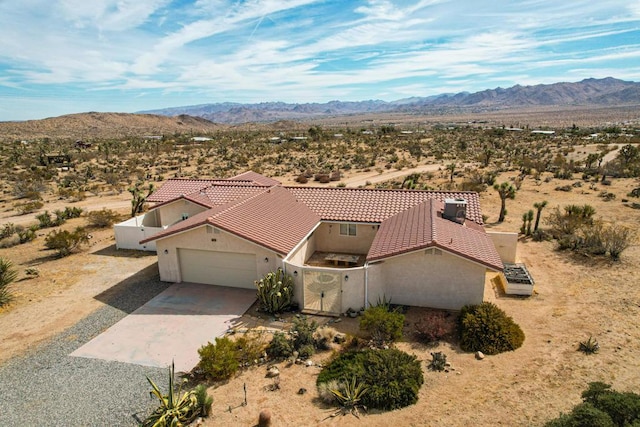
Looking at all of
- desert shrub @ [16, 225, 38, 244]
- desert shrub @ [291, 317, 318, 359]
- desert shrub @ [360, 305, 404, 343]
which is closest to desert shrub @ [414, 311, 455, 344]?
desert shrub @ [360, 305, 404, 343]

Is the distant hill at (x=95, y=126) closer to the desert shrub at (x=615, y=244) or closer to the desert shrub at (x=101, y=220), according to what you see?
the desert shrub at (x=101, y=220)

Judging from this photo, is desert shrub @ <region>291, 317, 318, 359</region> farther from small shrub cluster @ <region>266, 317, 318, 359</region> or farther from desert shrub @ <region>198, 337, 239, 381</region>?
desert shrub @ <region>198, 337, 239, 381</region>

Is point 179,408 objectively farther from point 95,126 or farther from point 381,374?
point 95,126

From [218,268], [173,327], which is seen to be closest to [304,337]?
[173,327]

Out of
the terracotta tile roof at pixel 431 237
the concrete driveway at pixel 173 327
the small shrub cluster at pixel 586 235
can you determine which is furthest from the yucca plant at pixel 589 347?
the concrete driveway at pixel 173 327

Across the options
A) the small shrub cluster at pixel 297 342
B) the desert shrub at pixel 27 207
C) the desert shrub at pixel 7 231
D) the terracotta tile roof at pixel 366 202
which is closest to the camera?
the small shrub cluster at pixel 297 342

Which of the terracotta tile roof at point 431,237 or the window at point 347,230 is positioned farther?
the window at point 347,230
